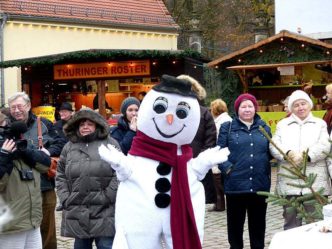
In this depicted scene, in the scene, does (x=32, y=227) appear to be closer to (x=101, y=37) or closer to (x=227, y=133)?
(x=227, y=133)

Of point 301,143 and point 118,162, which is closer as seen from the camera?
point 118,162

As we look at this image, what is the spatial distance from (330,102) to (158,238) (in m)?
3.97

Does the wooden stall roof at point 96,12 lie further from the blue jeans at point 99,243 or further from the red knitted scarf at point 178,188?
the red knitted scarf at point 178,188

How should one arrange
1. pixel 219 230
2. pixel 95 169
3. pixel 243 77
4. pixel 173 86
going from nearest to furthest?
pixel 173 86 < pixel 95 169 < pixel 219 230 < pixel 243 77

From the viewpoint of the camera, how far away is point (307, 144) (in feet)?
22.3

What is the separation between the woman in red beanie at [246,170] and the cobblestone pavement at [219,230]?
73 cm

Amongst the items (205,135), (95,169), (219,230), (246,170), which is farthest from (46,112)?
(95,169)

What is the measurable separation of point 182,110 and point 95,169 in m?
1.05

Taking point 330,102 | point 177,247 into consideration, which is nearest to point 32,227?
point 177,247

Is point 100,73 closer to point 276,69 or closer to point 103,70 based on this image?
point 103,70

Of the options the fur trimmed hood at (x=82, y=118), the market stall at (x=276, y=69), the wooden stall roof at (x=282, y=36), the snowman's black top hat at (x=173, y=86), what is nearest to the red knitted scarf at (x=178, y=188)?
the snowman's black top hat at (x=173, y=86)

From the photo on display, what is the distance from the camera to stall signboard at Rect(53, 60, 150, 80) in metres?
17.4

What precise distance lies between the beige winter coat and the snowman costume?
1525 millimetres

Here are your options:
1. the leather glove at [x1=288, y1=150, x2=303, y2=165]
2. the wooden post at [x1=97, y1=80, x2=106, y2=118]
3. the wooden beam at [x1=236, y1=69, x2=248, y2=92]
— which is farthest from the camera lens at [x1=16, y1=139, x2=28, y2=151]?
the wooden post at [x1=97, y1=80, x2=106, y2=118]
